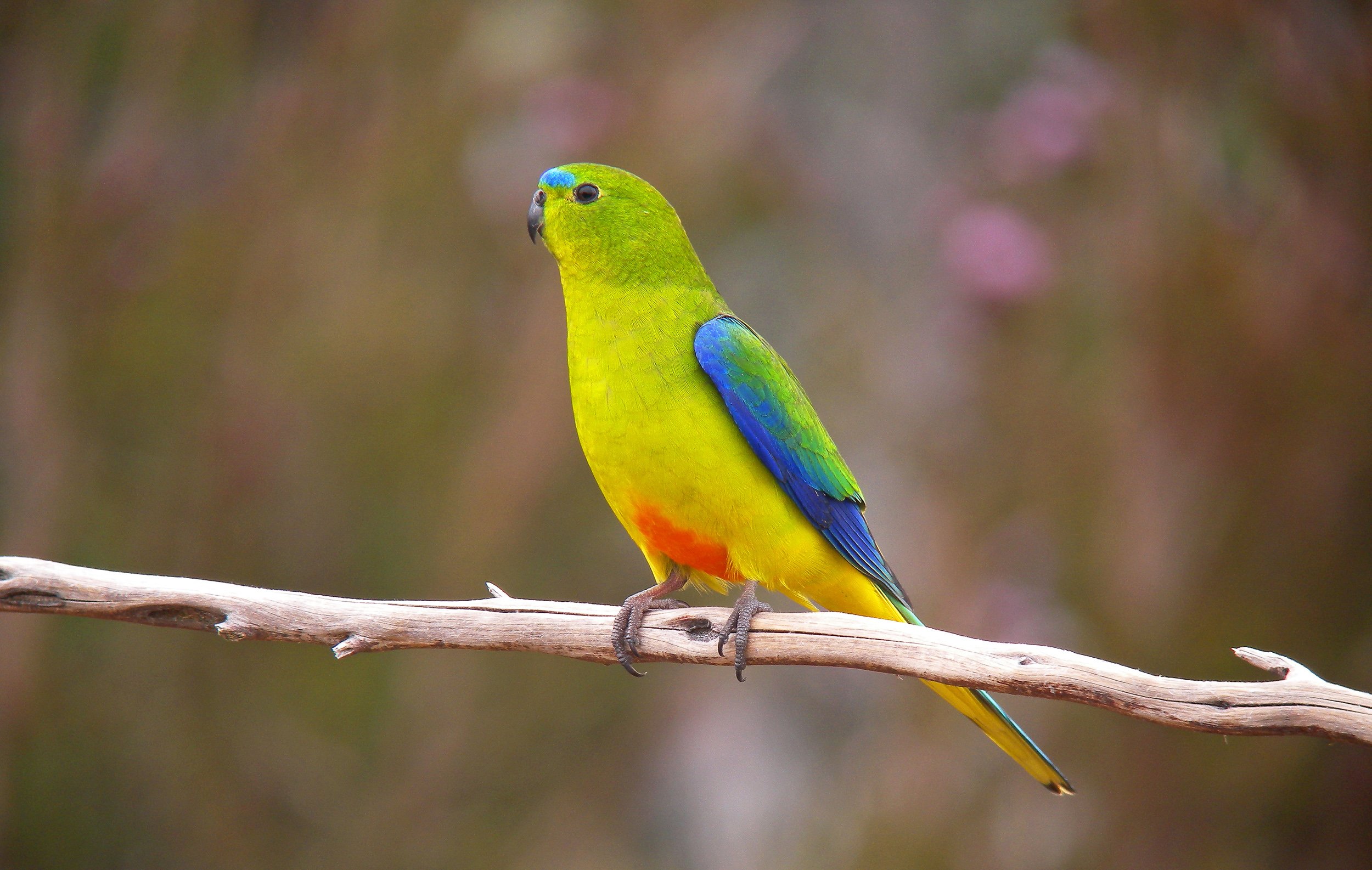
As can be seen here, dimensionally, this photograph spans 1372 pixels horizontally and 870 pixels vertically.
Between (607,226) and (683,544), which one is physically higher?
(607,226)

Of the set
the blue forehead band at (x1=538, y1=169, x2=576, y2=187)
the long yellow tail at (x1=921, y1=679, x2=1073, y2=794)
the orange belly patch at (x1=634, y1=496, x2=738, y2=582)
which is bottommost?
the long yellow tail at (x1=921, y1=679, x2=1073, y2=794)

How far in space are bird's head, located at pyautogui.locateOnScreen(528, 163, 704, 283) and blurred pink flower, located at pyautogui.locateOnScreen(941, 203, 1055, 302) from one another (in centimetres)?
283

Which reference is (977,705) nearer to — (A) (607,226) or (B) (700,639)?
(B) (700,639)

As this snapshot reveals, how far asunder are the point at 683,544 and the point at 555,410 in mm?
2999

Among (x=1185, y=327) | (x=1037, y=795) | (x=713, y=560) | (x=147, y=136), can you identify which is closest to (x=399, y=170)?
(x=147, y=136)

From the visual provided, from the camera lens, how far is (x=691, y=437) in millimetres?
2672

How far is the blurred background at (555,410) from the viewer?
15.8 feet

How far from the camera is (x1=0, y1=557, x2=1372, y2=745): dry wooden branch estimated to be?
6.86 ft

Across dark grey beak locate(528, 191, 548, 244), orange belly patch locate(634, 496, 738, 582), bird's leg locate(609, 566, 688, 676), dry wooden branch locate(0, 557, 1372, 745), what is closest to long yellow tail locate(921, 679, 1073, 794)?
dry wooden branch locate(0, 557, 1372, 745)

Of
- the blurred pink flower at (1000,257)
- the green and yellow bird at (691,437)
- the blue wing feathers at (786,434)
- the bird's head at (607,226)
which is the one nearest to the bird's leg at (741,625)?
the green and yellow bird at (691,437)

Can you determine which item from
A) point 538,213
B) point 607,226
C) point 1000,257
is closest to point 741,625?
point 607,226

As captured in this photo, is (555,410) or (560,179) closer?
(560,179)

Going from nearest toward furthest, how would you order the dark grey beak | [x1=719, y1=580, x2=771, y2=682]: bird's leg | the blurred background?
[x1=719, y1=580, x2=771, y2=682]: bird's leg
the dark grey beak
the blurred background

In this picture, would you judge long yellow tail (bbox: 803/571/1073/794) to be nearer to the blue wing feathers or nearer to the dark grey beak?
the blue wing feathers
